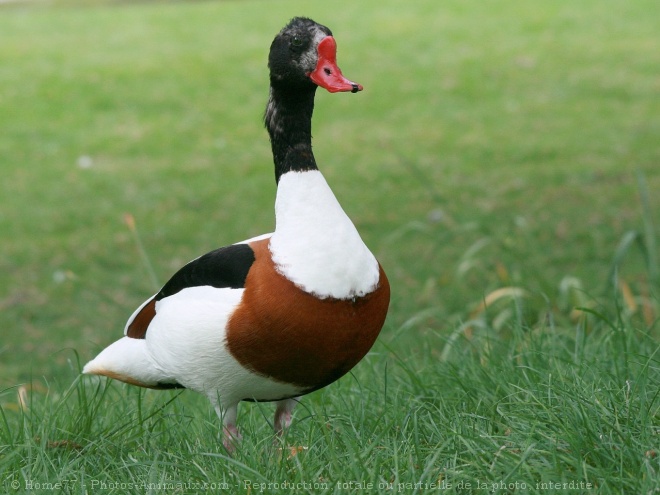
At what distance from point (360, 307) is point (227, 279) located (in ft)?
1.32

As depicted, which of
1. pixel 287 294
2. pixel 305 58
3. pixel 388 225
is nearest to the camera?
pixel 287 294

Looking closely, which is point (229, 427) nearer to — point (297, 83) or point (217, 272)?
point (217, 272)

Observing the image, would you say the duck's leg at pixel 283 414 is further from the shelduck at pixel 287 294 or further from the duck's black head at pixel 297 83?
the duck's black head at pixel 297 83

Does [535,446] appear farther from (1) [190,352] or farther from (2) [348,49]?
(2) [348,49]

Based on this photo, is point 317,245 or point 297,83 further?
point 297,83

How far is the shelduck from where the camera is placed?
2619 millimetres

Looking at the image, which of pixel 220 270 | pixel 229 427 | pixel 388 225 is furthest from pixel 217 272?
pixel 388 225

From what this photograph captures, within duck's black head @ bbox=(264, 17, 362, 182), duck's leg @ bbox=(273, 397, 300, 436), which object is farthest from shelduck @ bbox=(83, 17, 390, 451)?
duck's leg @ bbox=(273, 397, 300, 436)

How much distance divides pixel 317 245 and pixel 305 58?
0.54 m

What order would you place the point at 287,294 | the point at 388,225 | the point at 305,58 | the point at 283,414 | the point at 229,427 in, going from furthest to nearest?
1. the point at 388,225
2. the point at 283,414
3. the point at 229,427
4. the point at 305,58
5. the point at 287,294

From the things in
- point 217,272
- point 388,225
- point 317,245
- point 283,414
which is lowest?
point 388,225

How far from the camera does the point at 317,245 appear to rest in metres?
2.66

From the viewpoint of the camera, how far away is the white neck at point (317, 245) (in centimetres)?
262

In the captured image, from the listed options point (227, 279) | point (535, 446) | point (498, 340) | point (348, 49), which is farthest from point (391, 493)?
point (348, 49)
